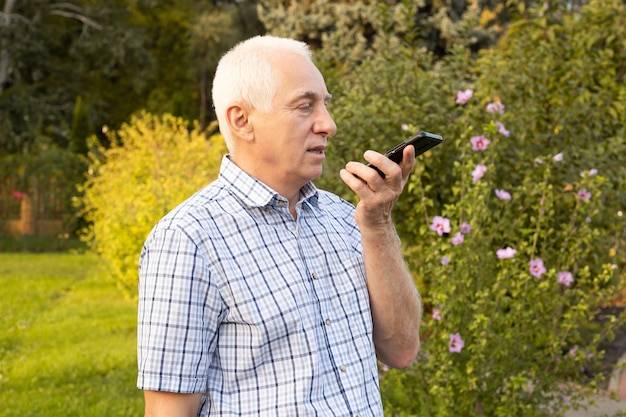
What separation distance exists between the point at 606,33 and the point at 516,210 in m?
1.66

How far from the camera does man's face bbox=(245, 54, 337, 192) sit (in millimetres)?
1838

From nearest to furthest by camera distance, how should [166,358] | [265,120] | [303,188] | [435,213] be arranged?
[166,358] < [265,120] < [303,188] < [435,213]

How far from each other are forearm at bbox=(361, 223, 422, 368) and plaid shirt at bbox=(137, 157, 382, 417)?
93mm

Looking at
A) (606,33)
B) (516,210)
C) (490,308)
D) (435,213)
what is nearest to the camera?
(490,308)

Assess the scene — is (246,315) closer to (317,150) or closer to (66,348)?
(317,150)

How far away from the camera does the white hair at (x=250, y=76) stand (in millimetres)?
1842

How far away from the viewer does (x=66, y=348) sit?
24.4 feet

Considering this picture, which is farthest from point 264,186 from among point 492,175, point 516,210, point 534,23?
point 534,23

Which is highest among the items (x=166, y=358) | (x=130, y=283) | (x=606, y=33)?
(x=606, y=33)

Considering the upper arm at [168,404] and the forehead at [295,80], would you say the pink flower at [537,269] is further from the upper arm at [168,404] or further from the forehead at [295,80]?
the upper arm at [168,404]

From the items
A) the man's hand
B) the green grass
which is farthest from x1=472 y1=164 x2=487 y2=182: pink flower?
the green grass

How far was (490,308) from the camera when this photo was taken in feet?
13.8

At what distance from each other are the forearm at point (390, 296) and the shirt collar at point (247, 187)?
0.23 m

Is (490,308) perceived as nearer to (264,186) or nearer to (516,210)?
(516,210)
